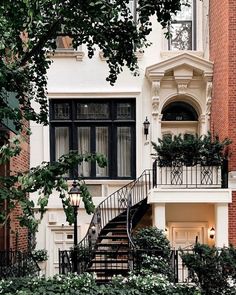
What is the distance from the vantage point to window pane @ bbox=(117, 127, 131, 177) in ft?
59.0

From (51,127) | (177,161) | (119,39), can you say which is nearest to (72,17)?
(119,39)

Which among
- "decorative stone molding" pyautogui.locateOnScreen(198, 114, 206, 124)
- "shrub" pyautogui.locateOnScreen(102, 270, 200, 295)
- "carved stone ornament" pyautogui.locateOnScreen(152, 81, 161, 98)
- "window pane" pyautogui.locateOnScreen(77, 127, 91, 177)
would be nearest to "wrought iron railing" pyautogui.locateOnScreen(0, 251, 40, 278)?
"shrub" pyautogui.locateOnScreen(102, 270, 200, 295)

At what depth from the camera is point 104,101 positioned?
1794 cm

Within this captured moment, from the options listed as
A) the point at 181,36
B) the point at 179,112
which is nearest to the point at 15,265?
the point at 179,112

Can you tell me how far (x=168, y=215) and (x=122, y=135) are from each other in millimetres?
2888

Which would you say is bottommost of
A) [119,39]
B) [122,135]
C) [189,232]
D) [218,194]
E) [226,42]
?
[189,232]

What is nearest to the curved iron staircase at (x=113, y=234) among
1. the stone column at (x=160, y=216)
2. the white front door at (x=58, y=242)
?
the stone column at (x=160, y=216)

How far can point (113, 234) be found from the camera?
652 inches

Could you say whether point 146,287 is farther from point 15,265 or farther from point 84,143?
point 84,143

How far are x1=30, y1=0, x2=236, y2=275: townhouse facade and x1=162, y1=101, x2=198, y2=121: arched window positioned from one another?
0.11 feet

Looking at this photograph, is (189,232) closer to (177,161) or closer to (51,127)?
(177,161)

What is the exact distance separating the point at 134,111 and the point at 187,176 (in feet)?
10.1

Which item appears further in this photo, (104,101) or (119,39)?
(104,101)

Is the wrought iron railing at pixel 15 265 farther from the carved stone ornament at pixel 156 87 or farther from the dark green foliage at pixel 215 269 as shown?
the carved stone ornament at pixel 156 87
